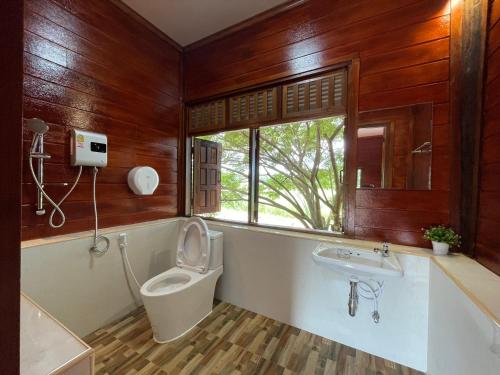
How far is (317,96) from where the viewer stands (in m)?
1.91

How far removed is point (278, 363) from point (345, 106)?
6.53 ft

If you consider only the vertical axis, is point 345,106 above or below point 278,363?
above

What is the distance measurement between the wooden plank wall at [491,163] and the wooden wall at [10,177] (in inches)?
72.7

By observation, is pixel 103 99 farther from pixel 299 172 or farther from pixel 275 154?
pixel 299 172

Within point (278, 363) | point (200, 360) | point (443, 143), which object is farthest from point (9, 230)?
point (443, 143)

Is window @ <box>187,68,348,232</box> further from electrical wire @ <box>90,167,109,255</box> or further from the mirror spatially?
electrical wire @ <box>90,167,109,255</box>

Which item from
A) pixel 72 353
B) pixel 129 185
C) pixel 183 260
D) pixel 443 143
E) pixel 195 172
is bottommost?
pixel 183 260

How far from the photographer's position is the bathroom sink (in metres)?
1.30

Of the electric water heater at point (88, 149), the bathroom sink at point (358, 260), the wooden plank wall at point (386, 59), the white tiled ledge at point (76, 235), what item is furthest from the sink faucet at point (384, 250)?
the electric water heater at point (88, 149)

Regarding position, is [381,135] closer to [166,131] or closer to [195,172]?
[195,172]

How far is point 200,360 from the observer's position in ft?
4.93

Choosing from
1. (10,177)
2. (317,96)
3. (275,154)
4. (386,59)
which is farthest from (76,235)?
(386,59)

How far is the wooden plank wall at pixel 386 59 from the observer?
1498mm

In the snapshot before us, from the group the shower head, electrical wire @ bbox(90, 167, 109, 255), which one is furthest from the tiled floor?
the shower head
